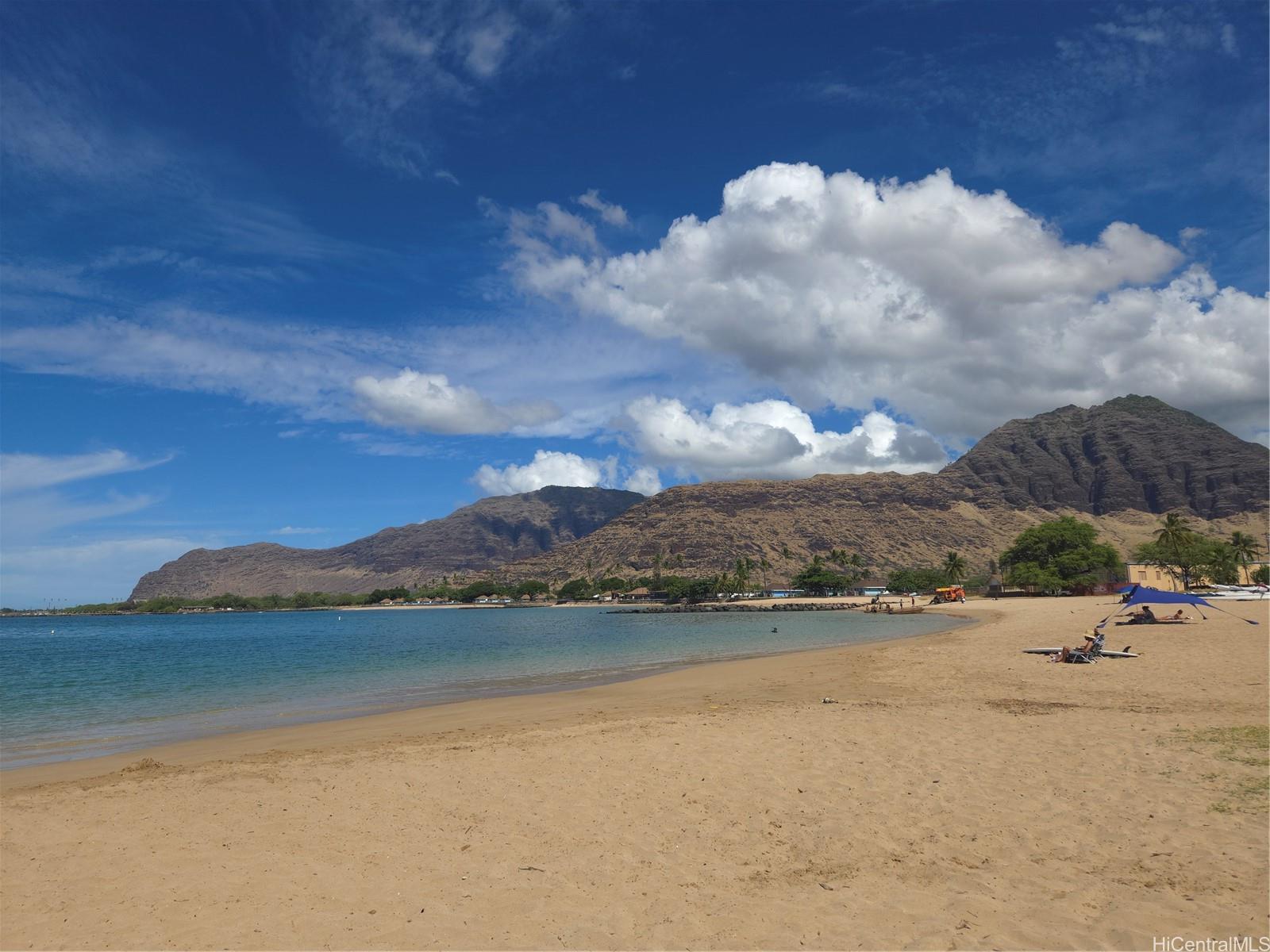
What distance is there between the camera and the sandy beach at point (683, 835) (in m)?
6.23

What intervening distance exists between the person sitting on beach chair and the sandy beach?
6.99 metres

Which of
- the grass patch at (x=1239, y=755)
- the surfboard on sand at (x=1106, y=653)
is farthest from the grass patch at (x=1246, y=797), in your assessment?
the surfboard on sand at (x=1106, y=653)

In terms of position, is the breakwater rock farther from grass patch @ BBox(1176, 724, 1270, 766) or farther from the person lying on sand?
grass patch @ BBox(1176, 724, 1270, 766)

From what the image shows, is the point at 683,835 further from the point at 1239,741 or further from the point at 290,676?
the point at 290,676

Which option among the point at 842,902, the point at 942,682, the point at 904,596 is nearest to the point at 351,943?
the point at 842,902

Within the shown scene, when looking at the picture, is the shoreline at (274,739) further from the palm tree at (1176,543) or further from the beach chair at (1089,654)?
the palm tree at (1176,543)

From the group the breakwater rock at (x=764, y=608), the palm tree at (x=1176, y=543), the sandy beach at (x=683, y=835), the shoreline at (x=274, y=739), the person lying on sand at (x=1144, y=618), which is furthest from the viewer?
the breakwater rock at (x=764, y=608)

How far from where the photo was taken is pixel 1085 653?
23281 mm

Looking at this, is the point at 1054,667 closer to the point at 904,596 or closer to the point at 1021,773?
the point at 1021,773

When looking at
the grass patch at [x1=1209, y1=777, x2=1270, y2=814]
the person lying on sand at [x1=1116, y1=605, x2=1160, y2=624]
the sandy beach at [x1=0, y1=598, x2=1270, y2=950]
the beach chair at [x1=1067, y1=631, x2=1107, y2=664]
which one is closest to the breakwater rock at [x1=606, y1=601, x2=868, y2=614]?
the person lying on sand at [x1=1116, y1=605, x2=1160, y2=624]

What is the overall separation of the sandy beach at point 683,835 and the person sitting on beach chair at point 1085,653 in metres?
6.99

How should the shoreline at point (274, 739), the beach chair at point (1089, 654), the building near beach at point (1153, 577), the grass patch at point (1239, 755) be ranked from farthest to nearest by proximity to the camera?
the building near beach at point (1153, 577)
the beach chair at point (1089, 654)
the shoreline at point (274, 739)
the grass patch at point (1239, 755)

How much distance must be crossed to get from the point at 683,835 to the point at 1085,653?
66.3 feet

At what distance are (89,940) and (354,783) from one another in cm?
500
